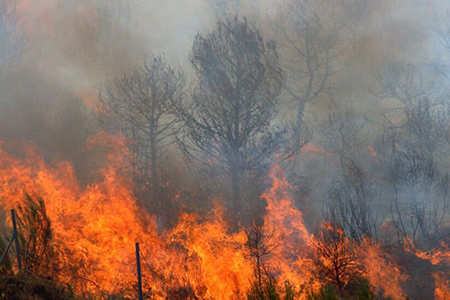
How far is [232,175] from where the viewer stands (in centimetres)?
1515

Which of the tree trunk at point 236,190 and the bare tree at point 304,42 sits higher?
the bare tree at point 304,42

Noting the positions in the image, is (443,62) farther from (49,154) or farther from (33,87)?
(33,87)

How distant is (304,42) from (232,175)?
14.2m

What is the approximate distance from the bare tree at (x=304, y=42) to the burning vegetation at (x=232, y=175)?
0.12 m

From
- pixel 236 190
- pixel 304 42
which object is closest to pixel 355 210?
pixel 236 190

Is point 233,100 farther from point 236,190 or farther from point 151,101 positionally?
point 151,101

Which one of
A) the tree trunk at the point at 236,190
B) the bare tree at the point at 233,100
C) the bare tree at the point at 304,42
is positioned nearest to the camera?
the bare tree at the point at 233,100

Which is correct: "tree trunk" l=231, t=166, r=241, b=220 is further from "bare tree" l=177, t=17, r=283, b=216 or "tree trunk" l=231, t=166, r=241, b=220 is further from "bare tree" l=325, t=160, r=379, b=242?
"bare tree" l=325, t=160, r=379, b=242

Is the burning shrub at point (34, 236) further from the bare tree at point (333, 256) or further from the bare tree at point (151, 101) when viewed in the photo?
the bare tree at point (151, 101)

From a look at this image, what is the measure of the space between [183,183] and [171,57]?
12.0m

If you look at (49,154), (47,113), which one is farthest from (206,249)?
(47,113)

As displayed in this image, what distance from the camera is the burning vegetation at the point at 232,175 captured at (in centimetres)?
1305

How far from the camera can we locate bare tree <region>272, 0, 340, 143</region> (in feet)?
83.9

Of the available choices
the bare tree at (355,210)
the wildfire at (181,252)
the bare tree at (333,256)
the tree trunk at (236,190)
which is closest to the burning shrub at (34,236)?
the wildfire at (181,252)
